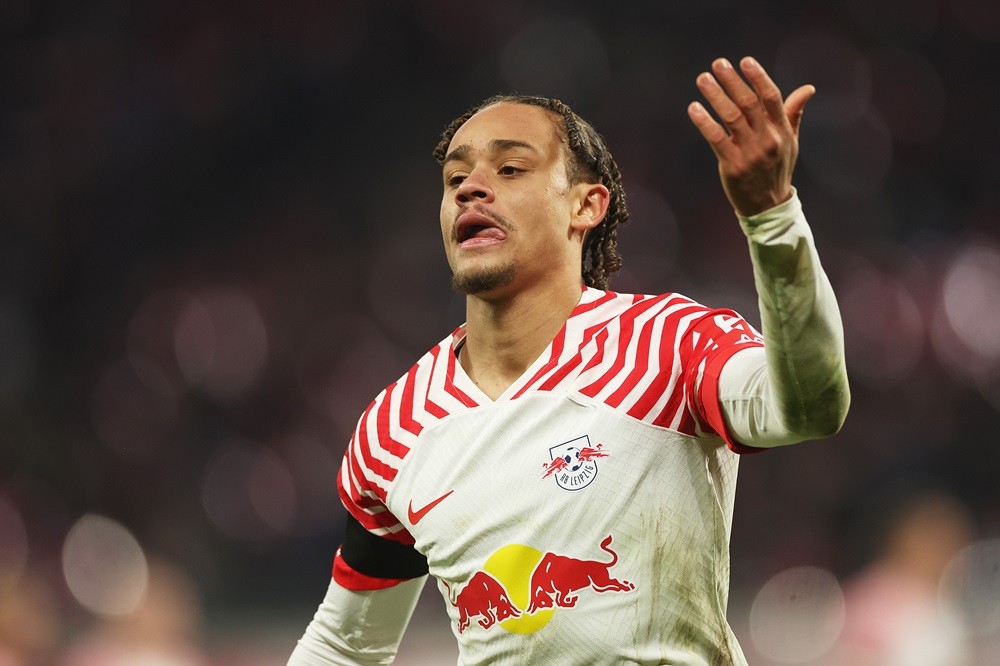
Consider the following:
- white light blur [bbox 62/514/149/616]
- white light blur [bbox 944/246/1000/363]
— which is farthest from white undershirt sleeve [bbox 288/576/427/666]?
white light blur [bbox 944/246/1000/363]

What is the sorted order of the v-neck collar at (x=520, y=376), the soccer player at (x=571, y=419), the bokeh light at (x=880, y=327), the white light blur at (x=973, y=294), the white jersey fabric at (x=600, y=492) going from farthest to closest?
1. the white light blur at (x=973, y=294)
2. the bokeh light at (x=880, y=327)
3. the v-neck collar at (x=520, y=376)
4. the white jersey fabric at (x=600, y=492)
5. the soccer player at (x=571, y=419)

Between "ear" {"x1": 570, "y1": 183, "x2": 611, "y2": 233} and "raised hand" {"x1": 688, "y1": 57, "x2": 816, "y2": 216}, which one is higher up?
"ear" {"x1": 570, "y1": 183, "x2": 611, "y2": 233}

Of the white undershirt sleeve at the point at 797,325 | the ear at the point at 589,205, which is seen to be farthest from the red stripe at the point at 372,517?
the white undershirt sleeve at the point at 797,325

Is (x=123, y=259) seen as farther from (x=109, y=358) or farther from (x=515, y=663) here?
(x=515, y=663)

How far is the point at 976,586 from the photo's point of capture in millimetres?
4965

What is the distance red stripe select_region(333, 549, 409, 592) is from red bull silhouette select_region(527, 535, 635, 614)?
0.64m

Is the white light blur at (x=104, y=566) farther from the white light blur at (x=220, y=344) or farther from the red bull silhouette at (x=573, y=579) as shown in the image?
the red bull silhouette at (x=573, y=579)

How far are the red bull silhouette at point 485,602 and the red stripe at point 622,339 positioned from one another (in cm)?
40

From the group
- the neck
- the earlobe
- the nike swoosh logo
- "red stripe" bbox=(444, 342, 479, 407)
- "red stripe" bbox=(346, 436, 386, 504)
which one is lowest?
the nike swoosh logo

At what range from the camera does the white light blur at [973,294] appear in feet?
19.9

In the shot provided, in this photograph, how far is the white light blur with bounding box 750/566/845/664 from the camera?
4.75 metres

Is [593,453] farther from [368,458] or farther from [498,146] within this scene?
[498,146]

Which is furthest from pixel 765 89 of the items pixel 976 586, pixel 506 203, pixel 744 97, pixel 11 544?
pixel 11 544

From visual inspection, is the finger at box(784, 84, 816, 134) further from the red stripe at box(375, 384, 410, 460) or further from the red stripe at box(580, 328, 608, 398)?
the red stripe at box(375, 384, 410, 460)
